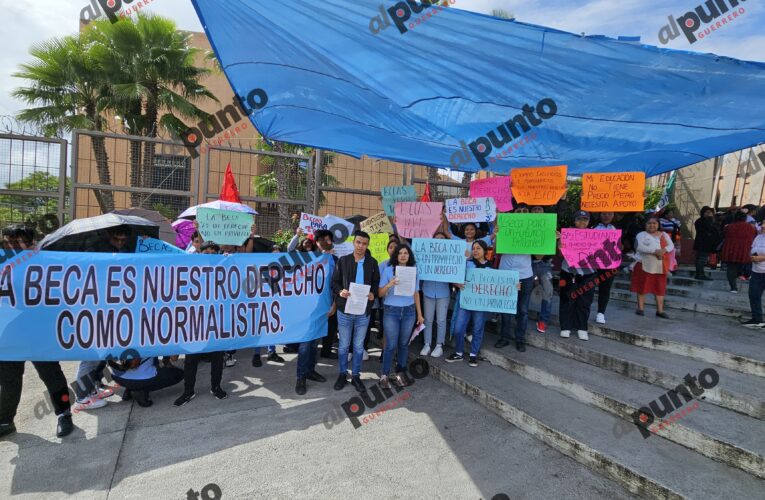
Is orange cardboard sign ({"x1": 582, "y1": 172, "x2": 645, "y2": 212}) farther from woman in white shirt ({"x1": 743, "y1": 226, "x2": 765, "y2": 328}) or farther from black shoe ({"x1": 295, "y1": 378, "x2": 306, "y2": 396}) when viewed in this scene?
black shoe ({"x1": 295, "y1": 378, "x2": 306, "y2": 396})

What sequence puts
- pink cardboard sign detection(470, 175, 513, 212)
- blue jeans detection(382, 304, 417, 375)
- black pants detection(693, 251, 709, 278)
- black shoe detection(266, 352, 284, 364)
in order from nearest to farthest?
blue jeans detection(382, 304, 417, 375), black shoe detection(266, 352, 284, 364), pink cardboard sign detection(470, 175, 513, 212), black pants detection(693, 251, 709, 278)

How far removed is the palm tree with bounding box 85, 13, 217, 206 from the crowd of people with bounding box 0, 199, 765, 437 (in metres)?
9.50

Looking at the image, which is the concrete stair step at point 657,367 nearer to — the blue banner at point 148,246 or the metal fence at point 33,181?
the blue banner at point 148,246

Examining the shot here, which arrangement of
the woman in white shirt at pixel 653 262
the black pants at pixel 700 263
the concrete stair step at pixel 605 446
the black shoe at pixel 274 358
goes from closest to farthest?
the concrete stair step at pixel 605 446 < the black shoe at pixel 274 358 < the woman in white shirt at pixel 653 262 < the black pants at pixel 700 263

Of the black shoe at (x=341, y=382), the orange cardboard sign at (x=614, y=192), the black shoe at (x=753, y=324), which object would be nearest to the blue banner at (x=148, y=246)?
the black shoe at (x=341, y=382)

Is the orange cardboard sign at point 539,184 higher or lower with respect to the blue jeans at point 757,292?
higher

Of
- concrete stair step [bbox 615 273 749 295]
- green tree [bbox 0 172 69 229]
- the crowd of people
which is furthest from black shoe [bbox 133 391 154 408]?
concrete stair step [bbox 615 273 749 295]

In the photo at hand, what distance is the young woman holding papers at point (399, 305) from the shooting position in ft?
16.0

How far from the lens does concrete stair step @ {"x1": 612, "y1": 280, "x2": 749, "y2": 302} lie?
679cm

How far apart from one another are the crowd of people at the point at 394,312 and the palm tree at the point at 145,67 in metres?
9.50

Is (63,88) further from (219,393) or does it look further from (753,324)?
(753,324)

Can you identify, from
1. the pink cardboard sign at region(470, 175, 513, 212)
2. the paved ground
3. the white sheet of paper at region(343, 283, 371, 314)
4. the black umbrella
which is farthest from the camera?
the pink cardboard sign at region(470, 175, 513, 212)

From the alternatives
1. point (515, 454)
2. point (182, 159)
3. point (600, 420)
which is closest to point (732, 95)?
point (600, 420)

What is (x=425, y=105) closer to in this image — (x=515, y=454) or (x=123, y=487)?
(x=515, y=454)
